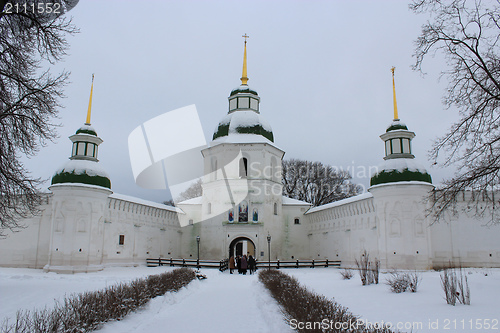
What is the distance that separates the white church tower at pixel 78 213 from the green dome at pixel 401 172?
15.7m

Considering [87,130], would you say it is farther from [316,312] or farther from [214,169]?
[316,312]

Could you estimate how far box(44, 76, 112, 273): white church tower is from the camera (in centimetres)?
2059

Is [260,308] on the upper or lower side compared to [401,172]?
lower

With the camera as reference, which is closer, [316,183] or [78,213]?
[78,213]

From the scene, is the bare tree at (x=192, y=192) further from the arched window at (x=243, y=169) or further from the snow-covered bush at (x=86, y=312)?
the snow-covered bush at (x=86, y=312)

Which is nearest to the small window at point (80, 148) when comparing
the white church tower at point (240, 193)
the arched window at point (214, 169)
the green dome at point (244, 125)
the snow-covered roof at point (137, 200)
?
the snow-covered roof at point (137, 200)

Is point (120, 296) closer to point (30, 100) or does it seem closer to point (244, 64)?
point (30, 100)

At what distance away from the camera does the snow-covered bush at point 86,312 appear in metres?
5.54

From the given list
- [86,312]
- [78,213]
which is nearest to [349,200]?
[78,213]

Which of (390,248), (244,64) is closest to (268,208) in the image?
(390,248)

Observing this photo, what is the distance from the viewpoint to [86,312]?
6637mm

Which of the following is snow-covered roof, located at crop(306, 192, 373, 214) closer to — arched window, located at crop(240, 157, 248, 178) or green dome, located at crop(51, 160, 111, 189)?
arched window, located at crop(240, 157, 248, 178)

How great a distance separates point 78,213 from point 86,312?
52.7ft

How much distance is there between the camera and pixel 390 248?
20.5 meters
